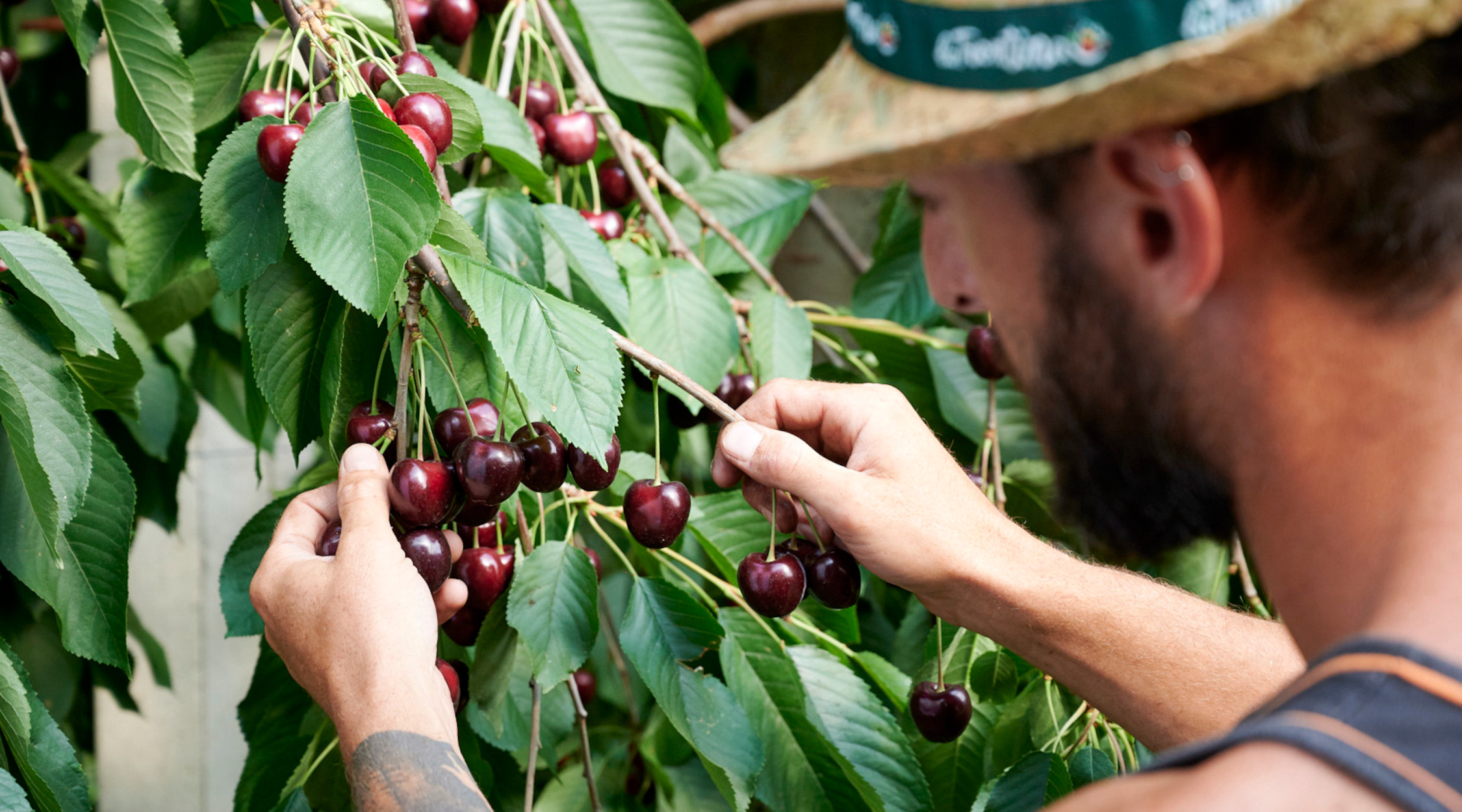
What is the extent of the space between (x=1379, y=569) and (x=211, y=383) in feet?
5.07

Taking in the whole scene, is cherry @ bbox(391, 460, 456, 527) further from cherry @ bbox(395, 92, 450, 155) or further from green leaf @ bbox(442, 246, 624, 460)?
cherry @ bbox(395, 92, 450, 155)

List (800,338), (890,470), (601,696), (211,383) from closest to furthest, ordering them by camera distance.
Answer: (890,470) < (800,338) < (211,383) < (601,696)

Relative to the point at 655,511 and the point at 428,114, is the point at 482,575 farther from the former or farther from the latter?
the point at 428,114

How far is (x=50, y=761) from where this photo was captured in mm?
931

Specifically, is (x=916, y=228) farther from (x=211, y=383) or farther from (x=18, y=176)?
(x=18, y=176)

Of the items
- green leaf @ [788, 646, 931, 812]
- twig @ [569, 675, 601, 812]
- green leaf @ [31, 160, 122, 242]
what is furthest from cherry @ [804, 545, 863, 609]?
green leaf @ [31, 160, 122, 242]

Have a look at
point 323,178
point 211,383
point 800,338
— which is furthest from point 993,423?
point 211,383

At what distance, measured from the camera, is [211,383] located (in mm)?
1655

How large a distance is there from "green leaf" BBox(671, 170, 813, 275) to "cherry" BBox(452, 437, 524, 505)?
0.71 meters

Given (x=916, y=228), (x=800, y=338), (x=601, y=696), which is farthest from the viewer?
(x=601, y=696)

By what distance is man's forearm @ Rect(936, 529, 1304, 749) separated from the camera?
985mm

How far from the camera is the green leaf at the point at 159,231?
1050mm

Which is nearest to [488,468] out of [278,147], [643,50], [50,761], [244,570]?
[278,147]

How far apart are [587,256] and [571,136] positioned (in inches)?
8.0
